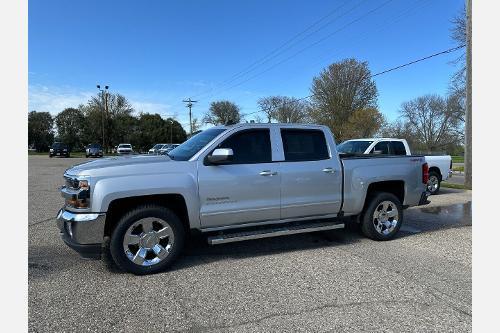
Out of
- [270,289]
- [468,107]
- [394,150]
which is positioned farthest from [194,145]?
[468,107]

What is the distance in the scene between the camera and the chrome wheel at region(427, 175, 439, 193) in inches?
498

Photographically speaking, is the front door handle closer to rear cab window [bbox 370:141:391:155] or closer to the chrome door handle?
the chrome door handle

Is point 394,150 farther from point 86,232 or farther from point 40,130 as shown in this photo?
point 40,130

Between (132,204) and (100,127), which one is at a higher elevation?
(100,127)

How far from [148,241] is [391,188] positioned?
4271 millimetres

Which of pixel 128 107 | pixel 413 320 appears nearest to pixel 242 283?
pixel 413 320

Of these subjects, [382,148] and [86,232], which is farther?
[382,148]

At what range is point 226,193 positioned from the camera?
4.89m

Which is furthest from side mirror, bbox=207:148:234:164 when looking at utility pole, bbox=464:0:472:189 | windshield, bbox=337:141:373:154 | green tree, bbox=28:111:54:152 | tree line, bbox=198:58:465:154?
green tree, bbox=28:111:54:152

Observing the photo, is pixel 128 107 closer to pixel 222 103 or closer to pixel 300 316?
pixel 222 103

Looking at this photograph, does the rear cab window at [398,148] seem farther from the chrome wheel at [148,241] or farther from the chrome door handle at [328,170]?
the chrome wheel at [148,241]

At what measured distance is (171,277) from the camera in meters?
4.47

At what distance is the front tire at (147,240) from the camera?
4.43m

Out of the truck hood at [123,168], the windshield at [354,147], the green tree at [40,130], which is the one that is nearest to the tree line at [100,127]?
the green tree at [40,130]
